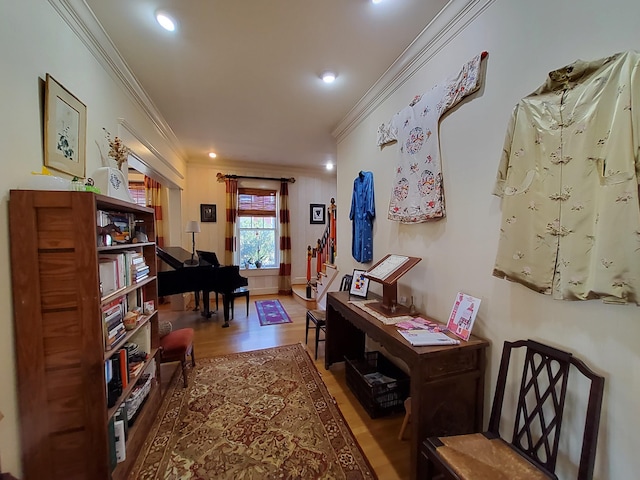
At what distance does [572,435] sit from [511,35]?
2.01 metres

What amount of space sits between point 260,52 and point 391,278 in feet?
6.83

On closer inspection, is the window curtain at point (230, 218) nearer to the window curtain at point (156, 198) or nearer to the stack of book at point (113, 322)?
the window curtain at point (156, 198)

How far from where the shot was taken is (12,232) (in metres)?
1.19

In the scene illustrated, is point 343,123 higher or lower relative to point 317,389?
higher

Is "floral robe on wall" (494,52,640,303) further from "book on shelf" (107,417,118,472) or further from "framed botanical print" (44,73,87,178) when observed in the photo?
"framed botanical print" (44,73,87,178)

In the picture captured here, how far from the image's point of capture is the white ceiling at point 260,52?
5.56ft

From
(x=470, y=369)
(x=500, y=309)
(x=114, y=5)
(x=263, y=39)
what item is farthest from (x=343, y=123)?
(x=470, y=369)

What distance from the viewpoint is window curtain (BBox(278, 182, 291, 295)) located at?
5773 mm

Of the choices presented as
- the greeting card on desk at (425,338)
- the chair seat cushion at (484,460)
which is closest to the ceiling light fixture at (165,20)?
the greeting card on desk at (425,338)

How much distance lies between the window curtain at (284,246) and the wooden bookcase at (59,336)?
4488 millimetres

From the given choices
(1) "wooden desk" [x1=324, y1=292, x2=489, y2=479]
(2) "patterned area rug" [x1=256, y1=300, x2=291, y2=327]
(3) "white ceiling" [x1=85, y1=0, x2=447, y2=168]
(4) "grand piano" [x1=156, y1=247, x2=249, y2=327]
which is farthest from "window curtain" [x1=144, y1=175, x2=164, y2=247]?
(1) "wooden desk" [x1=324, y1=292, x2=489, y2=479]

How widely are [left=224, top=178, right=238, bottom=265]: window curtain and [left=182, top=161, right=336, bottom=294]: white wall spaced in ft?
0.57

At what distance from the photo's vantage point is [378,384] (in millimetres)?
2082

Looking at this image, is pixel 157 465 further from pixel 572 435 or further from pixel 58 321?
pixel 572 435
